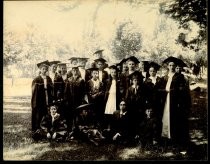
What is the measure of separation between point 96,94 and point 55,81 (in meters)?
0.37

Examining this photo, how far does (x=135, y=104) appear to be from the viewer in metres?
2.70

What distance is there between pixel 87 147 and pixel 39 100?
0.57 meters

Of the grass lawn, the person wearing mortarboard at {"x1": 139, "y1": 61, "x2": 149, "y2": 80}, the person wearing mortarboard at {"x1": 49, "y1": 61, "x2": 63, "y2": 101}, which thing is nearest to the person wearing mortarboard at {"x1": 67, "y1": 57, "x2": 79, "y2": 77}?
the person wearing mortarboard at {"x1": 49, "y1": 61, "x2": 63, "y2": 101}

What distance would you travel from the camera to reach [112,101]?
2.70 metres

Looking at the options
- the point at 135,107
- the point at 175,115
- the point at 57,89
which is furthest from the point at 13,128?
the point at 175,115

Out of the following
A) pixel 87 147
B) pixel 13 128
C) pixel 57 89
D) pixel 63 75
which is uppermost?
pixel 63 75

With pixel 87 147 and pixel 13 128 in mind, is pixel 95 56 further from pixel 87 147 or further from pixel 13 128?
pixel 13 128

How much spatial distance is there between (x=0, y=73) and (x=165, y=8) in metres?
1.53

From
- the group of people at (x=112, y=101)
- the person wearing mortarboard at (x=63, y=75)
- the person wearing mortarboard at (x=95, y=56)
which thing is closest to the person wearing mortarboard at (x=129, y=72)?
the group of people at (x=112, y=101)

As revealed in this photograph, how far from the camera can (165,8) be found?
273 centimetres

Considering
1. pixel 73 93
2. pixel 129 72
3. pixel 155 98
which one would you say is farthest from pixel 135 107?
pixel 73 93

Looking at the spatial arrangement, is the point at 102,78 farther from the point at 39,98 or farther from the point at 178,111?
the point at 178,111

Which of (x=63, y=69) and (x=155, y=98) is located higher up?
(x=63, y=69)

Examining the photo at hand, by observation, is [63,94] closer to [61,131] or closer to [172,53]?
[61,131]
